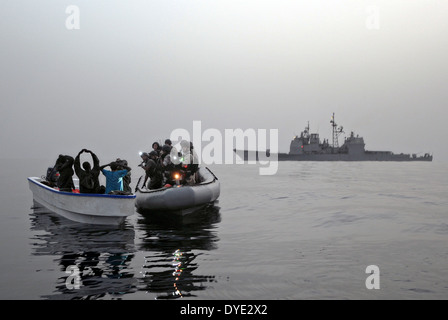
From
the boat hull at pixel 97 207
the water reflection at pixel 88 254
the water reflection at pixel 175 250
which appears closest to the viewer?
the water reflection at pixel 88 254

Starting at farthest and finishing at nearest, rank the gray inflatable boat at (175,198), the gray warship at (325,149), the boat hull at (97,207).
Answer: the gray warship at (325,149)
the gray inflatable boat at (175,198)
the boat hull at (97,207)

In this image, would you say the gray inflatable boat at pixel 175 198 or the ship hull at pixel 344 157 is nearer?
the gray inflatable boat at pixel 175 198

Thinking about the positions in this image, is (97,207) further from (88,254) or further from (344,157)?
(344,157)

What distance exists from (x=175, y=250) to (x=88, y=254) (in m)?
2.13

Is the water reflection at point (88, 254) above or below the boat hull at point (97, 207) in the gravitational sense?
below

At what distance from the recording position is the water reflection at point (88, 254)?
7264 mm

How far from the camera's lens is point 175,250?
10578 mm

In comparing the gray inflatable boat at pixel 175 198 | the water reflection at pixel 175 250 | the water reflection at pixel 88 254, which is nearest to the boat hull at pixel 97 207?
the water reflection at pixel 88 254

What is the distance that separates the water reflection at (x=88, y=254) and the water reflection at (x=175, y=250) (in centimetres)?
42

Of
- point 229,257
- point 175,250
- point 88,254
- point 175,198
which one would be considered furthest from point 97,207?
point 229,257

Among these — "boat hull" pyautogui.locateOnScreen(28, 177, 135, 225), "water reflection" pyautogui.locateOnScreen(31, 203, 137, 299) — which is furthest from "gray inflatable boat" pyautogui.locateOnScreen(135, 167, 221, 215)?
Result: "boat hull" pyautogui.locateOnScreen(28, 177, 135, 225)

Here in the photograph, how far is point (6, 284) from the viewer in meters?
7.70

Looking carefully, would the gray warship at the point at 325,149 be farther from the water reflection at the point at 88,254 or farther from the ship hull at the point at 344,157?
the water reflection at the point at 88,254

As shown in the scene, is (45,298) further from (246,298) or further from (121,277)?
(246,298)
